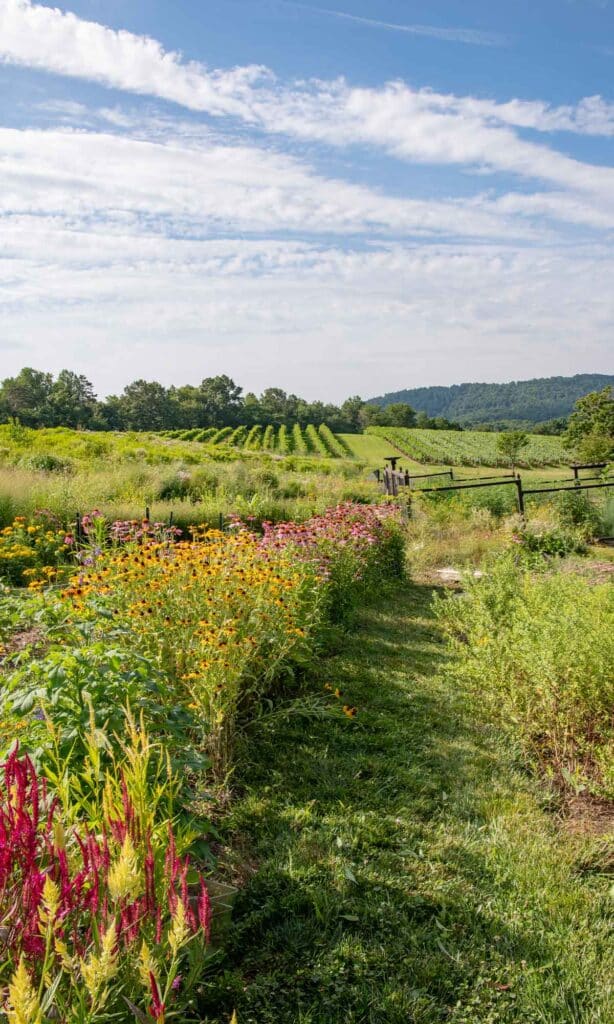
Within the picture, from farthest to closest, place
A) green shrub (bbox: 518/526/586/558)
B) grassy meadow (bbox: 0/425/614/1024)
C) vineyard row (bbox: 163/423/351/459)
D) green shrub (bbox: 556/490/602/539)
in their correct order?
vineyard row (bbox: 163/423/351/459)
green shrub (bbox: 556/490/602/539)
green shrub (bbox: 518/526/586/558)
grassy meadow (bbox: 0/425/614/1024)

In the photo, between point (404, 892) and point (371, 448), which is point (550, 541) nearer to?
point (404, 892)

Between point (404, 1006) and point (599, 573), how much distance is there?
5.82 m

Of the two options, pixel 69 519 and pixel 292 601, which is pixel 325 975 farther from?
pixel 69 519

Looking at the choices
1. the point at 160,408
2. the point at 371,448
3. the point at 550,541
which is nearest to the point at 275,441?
the point at 371,448

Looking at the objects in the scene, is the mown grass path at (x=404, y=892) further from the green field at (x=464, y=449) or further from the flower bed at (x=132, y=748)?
the green field at (x=464, y=449)

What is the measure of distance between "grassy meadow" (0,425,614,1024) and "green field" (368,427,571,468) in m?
50.5

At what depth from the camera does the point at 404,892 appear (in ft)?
8.55

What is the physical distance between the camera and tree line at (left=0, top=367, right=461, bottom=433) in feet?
171

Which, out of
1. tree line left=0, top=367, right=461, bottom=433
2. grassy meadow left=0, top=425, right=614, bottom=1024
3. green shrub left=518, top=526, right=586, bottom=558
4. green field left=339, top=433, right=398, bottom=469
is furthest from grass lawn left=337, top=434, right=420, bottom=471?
grassy meadow left=0, top=425, right=614, bottom=1024

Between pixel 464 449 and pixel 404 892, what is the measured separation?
202 ft

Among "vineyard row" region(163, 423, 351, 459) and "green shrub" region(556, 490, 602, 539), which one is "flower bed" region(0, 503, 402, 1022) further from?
"vineyard row" region(163, 423, 351, 459)

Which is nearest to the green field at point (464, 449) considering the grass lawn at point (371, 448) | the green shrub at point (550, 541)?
the grass lawn at point (371, 448)

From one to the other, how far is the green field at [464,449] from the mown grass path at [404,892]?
51737 millimetres

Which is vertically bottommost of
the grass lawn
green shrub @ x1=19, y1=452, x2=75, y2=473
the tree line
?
green shrub @ x1=19, y1=452, x2=75, y2=473
